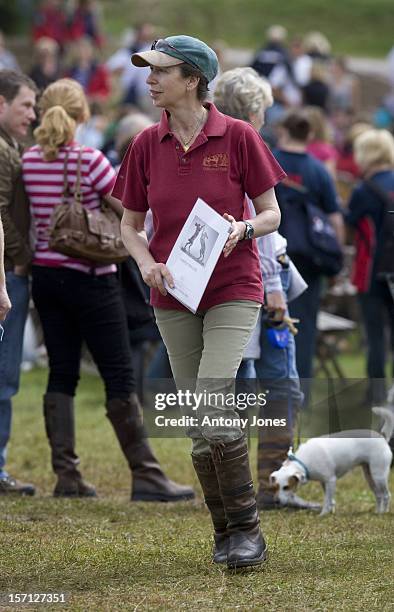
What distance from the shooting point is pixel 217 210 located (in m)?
5.36

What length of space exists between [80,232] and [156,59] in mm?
1684

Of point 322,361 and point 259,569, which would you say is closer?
point 259,569

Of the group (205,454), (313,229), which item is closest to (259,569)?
(205,454)

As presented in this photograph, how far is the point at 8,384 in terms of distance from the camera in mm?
7332

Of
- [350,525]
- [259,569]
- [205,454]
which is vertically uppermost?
[205,454]

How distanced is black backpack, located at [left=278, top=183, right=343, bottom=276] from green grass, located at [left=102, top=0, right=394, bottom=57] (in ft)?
70.4

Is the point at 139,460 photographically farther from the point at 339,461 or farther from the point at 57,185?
the point at 57,185

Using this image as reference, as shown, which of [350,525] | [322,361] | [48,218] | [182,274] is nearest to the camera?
[182,274]

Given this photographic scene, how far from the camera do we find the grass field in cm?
499

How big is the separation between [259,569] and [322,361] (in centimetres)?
608

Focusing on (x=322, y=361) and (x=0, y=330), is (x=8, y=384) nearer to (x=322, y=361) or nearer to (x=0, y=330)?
(x=0, y=330)

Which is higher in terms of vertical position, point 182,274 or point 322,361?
point 182,274

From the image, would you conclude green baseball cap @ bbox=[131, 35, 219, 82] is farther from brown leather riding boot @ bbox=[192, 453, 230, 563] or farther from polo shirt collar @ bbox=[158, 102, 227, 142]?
brown leather riding boot @ bbox=[192, 453, 230, 563]

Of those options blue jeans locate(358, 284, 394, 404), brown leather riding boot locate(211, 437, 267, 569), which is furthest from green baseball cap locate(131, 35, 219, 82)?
blue jeans locate(358, 284, 394, 404)
